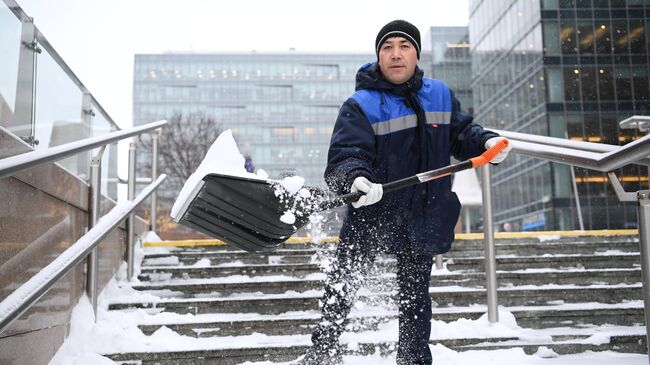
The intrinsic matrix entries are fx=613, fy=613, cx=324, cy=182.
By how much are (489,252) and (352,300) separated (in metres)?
1.41

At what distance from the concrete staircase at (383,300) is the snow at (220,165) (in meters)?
0.77

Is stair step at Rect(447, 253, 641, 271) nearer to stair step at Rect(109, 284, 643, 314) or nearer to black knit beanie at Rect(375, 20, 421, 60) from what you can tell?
stair step at Rect(109, 284, 643, 314)

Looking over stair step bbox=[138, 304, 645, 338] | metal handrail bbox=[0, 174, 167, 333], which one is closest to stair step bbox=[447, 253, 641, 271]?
stair step bbox=[138, 304, 645, 338]

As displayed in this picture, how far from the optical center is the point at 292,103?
68.4 m

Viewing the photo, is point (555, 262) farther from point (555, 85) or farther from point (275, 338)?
point (555, 85)

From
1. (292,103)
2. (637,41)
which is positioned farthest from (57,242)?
(292,103)

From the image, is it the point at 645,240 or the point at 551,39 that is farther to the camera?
the point at 551,39

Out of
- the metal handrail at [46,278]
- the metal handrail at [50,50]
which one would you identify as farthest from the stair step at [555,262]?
the metal handrail at [50,50]

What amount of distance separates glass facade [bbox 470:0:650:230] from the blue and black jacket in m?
23.5

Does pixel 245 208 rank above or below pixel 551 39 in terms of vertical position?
below

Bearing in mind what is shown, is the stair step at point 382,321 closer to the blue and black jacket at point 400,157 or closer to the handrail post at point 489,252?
the handrail post at point 489,252

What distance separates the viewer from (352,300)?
2.77m

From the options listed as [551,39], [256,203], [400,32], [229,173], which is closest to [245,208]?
[256,203]

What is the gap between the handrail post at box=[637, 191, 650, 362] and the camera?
90.3 inches
